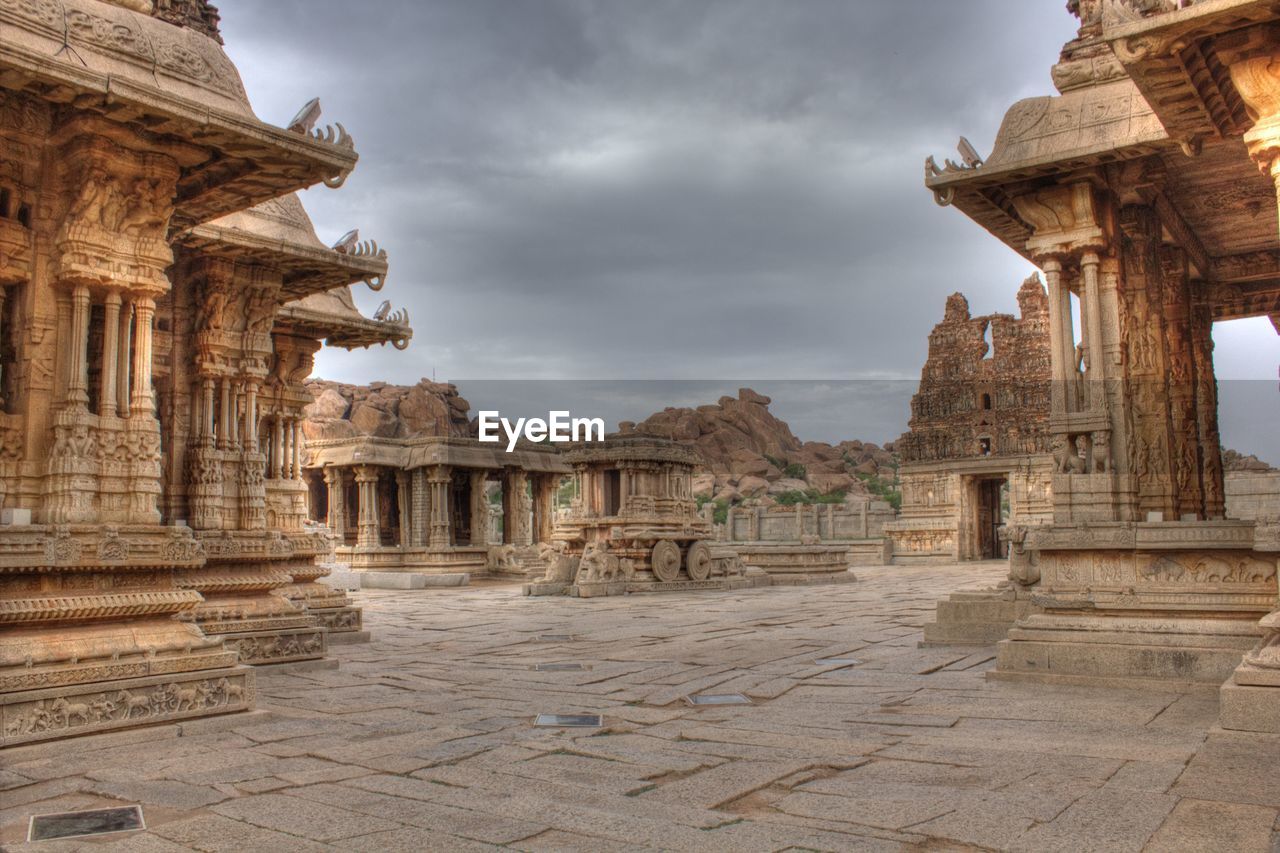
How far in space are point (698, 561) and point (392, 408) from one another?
1226 inches

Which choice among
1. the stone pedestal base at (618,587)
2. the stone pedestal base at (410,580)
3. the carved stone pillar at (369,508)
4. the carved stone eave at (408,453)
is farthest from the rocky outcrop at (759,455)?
the stone pedestal base at (618,587)

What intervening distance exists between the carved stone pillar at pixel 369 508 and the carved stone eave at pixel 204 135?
21725 millimetres

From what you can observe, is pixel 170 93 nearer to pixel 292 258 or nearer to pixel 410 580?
pixel 292 258

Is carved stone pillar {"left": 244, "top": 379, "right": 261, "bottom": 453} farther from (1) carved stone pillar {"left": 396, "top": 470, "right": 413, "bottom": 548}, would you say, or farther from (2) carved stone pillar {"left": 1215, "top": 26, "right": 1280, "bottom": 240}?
(1) carved stone pillar {"left": 396, "top": 470, "right": 413, "bottom": 548}

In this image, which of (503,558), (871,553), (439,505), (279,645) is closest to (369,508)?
(439,505)

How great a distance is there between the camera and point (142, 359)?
22.3 feet

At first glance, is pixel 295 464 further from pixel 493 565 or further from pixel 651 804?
pixel 493 565

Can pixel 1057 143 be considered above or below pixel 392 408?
below

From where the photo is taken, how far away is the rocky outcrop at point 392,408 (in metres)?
47.2

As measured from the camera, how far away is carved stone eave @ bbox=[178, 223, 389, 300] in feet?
31.6

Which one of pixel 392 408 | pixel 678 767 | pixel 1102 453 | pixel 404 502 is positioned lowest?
pixel 678 767

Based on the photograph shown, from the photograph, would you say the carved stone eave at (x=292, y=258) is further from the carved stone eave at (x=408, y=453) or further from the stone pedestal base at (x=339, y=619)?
the carved stone eave at (x=408, y=453)

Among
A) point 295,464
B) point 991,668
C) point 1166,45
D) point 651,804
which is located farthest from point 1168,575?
point 295,464

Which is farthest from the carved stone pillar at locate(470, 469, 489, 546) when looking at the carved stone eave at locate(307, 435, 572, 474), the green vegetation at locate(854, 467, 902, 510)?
the green vegetation at locate(854, 467, 902, 510)
